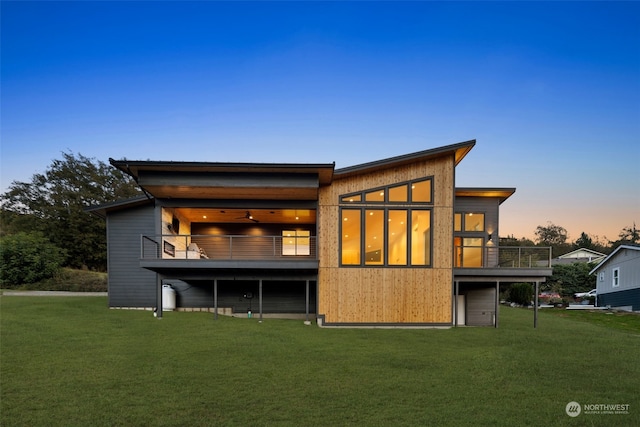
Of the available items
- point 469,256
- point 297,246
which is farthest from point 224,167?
point 469,256

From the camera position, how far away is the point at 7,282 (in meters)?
25.5

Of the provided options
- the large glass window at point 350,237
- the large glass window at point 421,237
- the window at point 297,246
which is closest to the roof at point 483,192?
the large glass window at point 421,237

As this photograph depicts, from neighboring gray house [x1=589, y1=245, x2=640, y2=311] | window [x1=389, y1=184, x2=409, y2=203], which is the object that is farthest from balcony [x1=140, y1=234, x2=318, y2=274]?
neighboring gray house [x1=589, y1=245, x2=640, y2=311]

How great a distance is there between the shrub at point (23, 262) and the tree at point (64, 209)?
6458 millimetres

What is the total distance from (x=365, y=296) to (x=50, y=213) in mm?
34454

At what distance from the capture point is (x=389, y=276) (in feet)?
41.8

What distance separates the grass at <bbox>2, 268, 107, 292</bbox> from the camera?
83.3ft

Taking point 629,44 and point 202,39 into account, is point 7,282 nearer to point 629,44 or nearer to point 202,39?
point 202,39

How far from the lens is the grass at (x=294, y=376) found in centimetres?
500

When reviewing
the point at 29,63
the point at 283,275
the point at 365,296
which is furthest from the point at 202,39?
the point at 365,296

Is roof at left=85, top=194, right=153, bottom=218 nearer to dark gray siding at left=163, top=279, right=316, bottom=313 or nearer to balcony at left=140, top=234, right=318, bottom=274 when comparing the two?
balcony at left=140, top=234, right=318, bottom=274

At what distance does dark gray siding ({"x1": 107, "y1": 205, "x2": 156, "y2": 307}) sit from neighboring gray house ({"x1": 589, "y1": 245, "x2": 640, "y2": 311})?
1094 inches

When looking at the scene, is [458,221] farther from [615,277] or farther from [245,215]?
[615,277]

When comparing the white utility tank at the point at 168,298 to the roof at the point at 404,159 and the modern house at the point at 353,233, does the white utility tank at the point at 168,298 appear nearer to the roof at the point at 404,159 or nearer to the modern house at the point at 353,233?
the modern house at the point at 353,233
